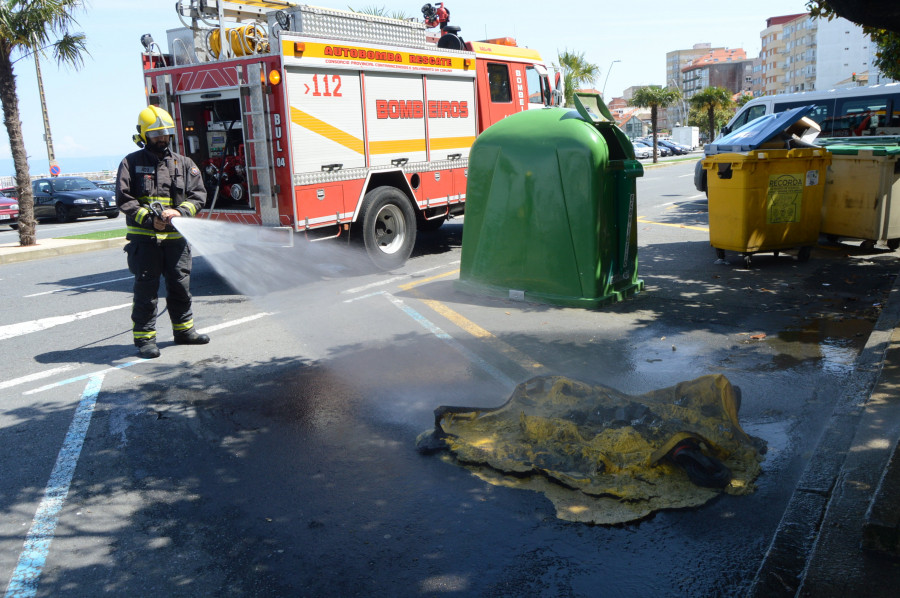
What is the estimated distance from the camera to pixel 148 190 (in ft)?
19.8

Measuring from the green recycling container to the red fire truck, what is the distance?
1919 mm

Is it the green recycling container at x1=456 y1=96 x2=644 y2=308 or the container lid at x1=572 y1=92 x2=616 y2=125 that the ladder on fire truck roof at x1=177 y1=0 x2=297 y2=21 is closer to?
the green recycling container at x1=456 y1=96 x2=644 y2=308

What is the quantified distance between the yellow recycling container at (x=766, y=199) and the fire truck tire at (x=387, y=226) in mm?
4050

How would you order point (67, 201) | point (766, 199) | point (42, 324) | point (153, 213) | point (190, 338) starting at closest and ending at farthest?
point (153, 213) < point (190, 338) < point (42, 324) < point (766, 199) < point (67, 201)

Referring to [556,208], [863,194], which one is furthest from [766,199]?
[556,208]

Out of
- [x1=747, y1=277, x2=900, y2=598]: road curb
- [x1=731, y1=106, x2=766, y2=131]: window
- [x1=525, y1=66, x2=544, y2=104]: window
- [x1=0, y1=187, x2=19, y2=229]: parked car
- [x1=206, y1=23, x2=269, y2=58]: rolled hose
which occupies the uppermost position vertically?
[x1=206, y1=23, x2=269, y2=58]: rolled hose

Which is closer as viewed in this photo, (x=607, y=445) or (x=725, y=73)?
(x=607, y=445)

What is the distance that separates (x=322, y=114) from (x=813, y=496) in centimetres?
694

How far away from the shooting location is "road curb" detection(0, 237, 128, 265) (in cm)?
1318

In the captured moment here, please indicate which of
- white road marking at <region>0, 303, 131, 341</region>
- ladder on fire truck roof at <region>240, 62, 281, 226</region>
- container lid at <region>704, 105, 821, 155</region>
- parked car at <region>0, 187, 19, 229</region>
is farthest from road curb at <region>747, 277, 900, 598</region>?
parked car at <region>0, 187, 19, 229</region>

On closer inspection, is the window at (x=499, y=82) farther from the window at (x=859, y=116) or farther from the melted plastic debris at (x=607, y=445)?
the melted plastic debris at (x=607, y=445)

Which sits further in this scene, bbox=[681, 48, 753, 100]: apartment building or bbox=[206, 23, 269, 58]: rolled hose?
bbox=[681, 48, 753, 100]: apartment building

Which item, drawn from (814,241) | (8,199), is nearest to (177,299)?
(814,241)

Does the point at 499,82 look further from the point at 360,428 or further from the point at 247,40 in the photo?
the point at 360,428
